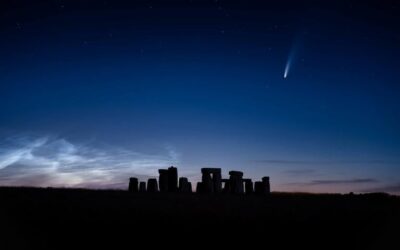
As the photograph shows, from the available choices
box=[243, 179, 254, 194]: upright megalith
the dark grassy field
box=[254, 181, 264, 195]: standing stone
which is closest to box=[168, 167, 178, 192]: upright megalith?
box=[243, 179, 254, 194]: upright megalith

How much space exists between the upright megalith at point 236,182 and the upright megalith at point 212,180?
72 cm

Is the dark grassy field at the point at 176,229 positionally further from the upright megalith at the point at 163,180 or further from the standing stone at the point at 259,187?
the standing stone at the point at 259,187

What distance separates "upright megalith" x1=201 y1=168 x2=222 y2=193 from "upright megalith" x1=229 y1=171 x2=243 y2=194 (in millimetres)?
715

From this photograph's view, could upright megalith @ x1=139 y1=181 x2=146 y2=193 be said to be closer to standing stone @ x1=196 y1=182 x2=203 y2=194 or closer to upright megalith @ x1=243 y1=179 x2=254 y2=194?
standing stone @ x1=196 y1=182 x2=203 y2=194

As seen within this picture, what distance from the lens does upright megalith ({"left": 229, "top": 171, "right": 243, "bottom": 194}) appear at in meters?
26.2

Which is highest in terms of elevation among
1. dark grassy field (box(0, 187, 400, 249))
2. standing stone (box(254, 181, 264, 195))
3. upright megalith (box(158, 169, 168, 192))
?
upright megalith (box(158, 169, 168, 192))

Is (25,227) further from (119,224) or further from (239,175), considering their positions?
(239,175)

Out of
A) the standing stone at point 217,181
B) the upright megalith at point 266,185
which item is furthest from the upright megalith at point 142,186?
the upright megalith at point 266,185

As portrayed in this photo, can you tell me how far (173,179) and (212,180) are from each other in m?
2.44

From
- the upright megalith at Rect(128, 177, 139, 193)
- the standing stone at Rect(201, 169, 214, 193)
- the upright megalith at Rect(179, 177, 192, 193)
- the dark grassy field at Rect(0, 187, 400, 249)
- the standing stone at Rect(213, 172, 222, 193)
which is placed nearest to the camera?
the dark grassy field at Rect(0, 187, 400, 249)

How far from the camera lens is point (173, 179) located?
85.5ft

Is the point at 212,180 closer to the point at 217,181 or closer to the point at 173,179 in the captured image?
the point at 217,181

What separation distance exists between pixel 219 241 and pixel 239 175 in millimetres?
19570

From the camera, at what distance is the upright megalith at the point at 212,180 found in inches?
1008
